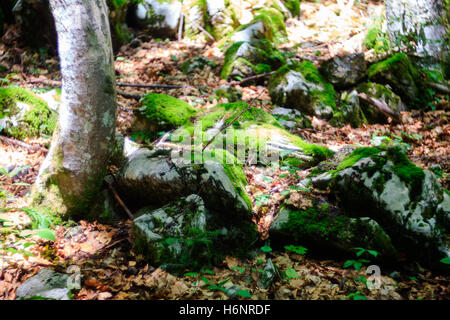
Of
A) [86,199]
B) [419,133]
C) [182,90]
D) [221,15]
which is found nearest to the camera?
[86,199]

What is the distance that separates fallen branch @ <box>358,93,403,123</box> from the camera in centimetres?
643

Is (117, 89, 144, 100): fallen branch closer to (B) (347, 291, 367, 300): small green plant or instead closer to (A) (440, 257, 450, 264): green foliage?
(B) (347, 291, 367, 300): small green plant

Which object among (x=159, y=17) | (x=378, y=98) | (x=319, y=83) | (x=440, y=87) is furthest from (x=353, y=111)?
→ (x=159, y=17)

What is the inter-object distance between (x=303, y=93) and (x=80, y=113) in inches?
194

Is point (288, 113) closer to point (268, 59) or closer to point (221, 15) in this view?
point (268, 59)

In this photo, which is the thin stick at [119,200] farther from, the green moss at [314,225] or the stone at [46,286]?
the green moss at [314,225]

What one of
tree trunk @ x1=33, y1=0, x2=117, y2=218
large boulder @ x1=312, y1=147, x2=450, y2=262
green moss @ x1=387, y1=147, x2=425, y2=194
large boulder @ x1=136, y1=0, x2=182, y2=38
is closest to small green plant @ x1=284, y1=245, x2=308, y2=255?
large boulder @ x1=312, y1=147, x2=450, y2=262

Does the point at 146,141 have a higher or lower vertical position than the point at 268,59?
lower

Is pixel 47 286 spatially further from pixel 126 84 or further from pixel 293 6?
pixel 293 6

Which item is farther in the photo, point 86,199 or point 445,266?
point 86,199

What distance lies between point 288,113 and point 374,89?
2.53 meters

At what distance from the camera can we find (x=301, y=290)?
278cm

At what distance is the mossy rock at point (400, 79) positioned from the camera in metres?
7.21

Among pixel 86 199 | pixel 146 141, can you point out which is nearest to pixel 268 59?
pixel 146 141
